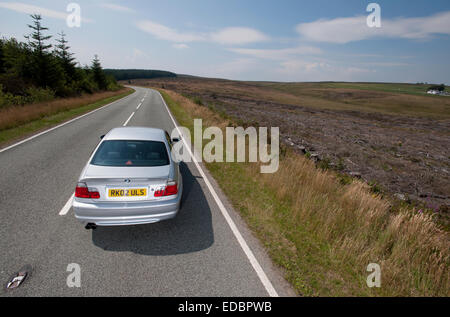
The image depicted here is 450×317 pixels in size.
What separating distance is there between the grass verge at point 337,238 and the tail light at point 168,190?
1687 mm

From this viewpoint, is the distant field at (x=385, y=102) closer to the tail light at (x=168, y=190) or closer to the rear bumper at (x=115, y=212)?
the tail light at (x=168, y=190)

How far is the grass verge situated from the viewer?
122 inches

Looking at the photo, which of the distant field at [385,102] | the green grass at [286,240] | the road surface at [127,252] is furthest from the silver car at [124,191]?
the distant field at [385,102]

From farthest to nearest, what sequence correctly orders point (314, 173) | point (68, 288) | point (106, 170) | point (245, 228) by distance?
point (314, 173) < point (245, 228) < point (106, 170) < point (68, 288)

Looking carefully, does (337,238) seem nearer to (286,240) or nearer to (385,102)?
(286,240)

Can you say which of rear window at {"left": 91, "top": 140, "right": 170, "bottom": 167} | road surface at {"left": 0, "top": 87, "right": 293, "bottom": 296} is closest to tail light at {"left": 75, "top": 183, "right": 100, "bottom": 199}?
rear window at {"left": 91, "top": 140, "right": 170, "bottom": 167}

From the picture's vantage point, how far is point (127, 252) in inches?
134

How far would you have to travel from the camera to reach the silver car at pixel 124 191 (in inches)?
133

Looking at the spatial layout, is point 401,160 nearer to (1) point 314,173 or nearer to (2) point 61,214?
(1) point 314,173

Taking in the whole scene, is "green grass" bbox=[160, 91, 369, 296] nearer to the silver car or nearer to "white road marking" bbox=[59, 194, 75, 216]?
the silver car

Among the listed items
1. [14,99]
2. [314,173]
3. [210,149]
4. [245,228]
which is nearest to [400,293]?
[245,228]

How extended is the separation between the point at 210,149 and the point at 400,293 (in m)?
7.52

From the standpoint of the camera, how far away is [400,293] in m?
2.96

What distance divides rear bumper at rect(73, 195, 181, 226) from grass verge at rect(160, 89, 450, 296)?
6.48 ft
